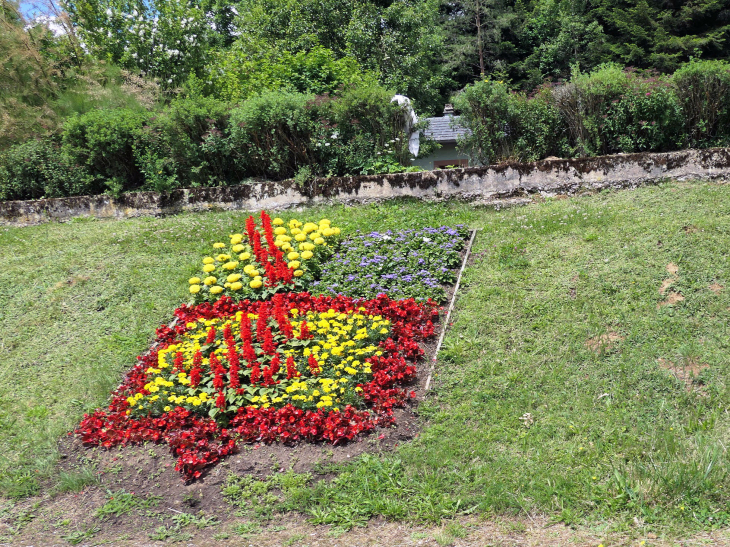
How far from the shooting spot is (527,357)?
499cm

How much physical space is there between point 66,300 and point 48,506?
3.32 meters

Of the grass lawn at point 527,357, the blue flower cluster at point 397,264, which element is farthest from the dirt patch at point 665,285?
the blue flower cluster at point 397,264

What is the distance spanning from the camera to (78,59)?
16.5m

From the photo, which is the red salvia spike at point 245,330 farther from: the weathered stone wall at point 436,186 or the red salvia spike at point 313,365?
the weathered stone wall at point 436,186

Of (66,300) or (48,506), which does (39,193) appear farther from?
(48,506)

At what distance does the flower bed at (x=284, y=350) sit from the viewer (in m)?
4.47

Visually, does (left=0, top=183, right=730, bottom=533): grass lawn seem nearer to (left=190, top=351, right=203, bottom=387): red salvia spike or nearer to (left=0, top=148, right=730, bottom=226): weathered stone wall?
(left=0, top=148, right=730, bottom=226): weathered stone wall

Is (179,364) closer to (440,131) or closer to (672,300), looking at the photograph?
(672,300)

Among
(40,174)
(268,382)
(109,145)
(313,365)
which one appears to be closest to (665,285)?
(313,365)

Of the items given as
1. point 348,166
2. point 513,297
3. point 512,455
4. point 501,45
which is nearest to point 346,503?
point 512,455

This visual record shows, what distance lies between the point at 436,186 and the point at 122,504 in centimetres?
600

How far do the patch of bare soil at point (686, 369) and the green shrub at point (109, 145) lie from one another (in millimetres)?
8455

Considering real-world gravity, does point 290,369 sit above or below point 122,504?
above

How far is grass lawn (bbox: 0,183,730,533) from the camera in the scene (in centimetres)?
367
